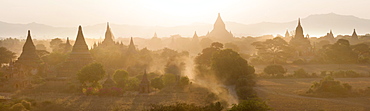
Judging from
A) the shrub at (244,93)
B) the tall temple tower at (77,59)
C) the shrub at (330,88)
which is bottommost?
the shrub at (244,93)

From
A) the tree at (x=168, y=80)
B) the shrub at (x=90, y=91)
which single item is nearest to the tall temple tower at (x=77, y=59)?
the shrub at (x=90, y=91)

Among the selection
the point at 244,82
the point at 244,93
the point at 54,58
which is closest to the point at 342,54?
the point at 244,82

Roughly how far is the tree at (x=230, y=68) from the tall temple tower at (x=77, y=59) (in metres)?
16.9

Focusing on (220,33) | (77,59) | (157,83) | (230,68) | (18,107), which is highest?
(220,33)

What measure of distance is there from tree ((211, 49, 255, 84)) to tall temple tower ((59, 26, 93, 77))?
1690cm

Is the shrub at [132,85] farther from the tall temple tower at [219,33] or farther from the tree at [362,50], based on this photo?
the tall temple tower at [219,33]

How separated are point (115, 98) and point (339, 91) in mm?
18485

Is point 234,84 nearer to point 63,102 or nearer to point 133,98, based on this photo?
point 133,98

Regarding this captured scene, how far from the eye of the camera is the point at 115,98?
27.5 meters

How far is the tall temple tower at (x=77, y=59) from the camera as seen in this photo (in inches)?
1575

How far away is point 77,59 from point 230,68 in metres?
20.0

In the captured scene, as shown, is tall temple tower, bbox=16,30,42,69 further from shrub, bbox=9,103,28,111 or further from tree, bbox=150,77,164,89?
shrub, bbox=9,103,28,111

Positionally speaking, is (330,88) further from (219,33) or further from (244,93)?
(219,33)

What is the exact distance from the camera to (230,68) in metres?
35.5
